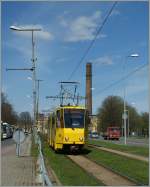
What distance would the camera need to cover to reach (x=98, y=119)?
443 ft

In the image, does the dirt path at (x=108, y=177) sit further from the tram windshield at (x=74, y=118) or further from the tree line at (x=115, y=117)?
the tree line at (x=115, y=117)

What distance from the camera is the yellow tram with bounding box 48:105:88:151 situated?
31.6 metres

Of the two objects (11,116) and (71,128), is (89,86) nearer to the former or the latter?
(11,116)

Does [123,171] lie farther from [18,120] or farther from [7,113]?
[18,120]

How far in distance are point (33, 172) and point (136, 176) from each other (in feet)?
12.6

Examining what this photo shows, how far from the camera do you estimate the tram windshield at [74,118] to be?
31.9 m

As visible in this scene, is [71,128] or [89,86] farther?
[89,86]

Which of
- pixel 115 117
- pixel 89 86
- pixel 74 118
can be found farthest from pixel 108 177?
pixel 115 117

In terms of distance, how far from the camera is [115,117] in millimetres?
129500

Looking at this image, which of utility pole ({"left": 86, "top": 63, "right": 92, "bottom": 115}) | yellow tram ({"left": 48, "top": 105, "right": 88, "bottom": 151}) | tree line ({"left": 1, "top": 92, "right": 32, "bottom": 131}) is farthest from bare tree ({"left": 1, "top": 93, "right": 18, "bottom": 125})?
yellow tram ({"left": 48, "top": 105, "right": 88, "bottom": 151})

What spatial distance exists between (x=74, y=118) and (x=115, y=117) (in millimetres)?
98056

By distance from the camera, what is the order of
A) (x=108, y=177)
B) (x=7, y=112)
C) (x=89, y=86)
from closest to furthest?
(x=108, y=177)
(x=89, y=86)
(x=7, y=112)

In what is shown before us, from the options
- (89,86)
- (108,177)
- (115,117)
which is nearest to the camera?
(108,177)

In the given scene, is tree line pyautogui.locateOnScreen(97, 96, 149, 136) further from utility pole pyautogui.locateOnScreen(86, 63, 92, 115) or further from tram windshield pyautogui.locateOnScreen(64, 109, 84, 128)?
tram windshield pyautogui.locateOnScreen(64, 109, 84, 128)
